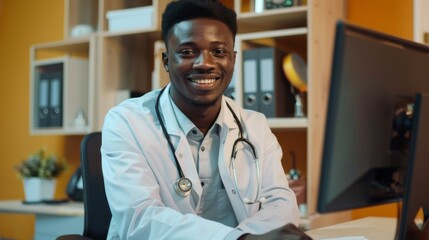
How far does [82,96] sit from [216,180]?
1.78m

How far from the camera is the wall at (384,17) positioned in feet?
8.24

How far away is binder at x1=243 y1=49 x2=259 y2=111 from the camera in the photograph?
2408 mm

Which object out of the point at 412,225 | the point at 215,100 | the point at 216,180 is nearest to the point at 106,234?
the point at 216,180

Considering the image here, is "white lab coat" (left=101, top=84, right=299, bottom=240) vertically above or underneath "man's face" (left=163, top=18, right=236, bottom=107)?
underneath

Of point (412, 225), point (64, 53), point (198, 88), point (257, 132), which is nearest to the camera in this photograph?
point (412, 225)

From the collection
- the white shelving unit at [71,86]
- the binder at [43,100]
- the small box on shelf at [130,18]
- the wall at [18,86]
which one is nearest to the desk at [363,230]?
the small box on shelf at [130,18]

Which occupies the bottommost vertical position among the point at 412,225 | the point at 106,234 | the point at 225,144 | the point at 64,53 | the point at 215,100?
the point at 106,234

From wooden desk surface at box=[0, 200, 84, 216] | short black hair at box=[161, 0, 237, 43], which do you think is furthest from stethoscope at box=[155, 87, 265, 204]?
wooden desk surface at box=[0, 200, 84, 216]

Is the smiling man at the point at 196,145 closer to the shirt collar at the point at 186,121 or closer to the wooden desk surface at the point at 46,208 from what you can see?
the shirt collar at the point at 186,121

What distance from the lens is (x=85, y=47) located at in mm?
3123

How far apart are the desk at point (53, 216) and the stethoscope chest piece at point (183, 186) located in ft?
4.02

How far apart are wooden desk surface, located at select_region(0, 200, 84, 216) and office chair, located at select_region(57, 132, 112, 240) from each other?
100cm

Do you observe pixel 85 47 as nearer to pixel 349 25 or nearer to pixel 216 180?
pixel 216 180

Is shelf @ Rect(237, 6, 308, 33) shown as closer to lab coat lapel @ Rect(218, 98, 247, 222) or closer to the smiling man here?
the smiling man
